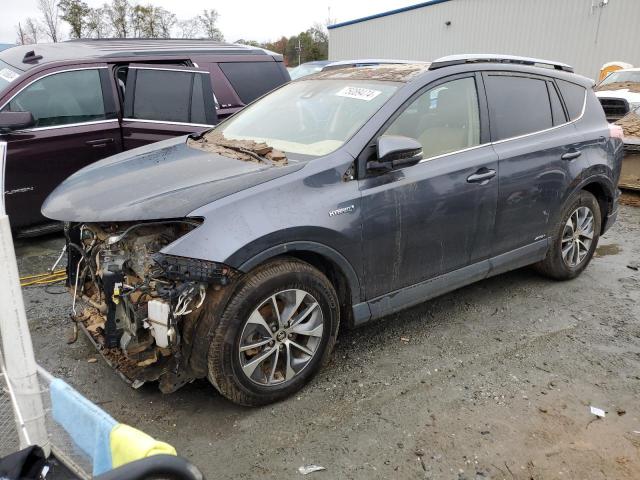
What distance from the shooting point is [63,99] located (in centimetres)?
516

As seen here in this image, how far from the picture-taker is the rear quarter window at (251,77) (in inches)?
240

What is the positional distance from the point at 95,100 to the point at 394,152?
3700 mm

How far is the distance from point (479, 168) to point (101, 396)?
273cm

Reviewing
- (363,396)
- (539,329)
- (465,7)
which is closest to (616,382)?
(539,329)

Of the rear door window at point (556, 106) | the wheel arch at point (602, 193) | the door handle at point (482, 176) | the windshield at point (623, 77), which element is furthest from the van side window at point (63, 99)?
the windshield at point (623, 77)

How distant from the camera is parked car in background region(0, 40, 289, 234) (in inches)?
192

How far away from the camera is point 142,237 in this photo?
2.69 m

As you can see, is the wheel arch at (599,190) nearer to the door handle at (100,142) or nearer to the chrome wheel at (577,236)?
the chrome wheel at (577,236)

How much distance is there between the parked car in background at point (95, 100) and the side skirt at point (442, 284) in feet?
10.7

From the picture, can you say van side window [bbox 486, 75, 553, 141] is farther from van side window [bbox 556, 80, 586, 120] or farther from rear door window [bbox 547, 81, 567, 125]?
van side window [bbox 556, 80, 586, 120]

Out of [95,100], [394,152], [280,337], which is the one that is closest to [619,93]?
[394,152]

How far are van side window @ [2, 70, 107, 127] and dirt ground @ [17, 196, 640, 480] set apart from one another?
6.04ft

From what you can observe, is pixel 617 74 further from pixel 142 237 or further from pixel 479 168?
pixel 142 237

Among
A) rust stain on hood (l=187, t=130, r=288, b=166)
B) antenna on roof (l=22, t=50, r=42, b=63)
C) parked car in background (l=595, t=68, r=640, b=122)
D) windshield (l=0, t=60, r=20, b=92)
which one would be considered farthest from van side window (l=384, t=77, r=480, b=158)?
parked car in background (l=595, t=68, r=640, b=122)
